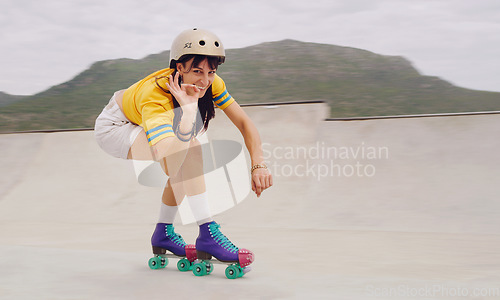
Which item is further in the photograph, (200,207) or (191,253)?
(191,253)

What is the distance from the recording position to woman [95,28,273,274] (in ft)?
9.47

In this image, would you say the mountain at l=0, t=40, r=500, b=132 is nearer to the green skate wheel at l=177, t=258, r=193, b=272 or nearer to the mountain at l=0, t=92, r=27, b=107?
the mountain at l=0, t=92, r=27, b=107

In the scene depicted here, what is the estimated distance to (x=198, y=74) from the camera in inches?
120

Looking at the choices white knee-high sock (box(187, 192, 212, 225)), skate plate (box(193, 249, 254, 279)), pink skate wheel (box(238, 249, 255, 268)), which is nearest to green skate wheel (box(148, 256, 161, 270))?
skate plate (box(193, 249, 254, 279))

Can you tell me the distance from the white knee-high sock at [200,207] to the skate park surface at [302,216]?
16.6 inches

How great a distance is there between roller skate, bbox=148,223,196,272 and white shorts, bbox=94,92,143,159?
651 millimetres

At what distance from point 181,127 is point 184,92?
0.22 meters

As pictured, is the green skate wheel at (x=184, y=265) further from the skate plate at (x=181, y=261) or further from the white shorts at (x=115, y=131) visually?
the white shorts at (x=115, y=131)

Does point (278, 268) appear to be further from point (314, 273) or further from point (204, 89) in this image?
point (204, 89)

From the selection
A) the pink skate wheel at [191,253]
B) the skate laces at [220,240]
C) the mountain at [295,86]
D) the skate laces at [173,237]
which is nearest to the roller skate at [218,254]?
the skate laces at [220,240]

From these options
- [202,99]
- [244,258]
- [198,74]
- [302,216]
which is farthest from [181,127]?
[302,216]

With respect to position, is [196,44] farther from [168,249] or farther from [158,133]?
[168,249]

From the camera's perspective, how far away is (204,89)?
309 centimetres

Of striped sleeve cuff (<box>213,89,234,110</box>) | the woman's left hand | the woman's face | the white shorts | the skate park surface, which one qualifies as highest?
the woman's face
